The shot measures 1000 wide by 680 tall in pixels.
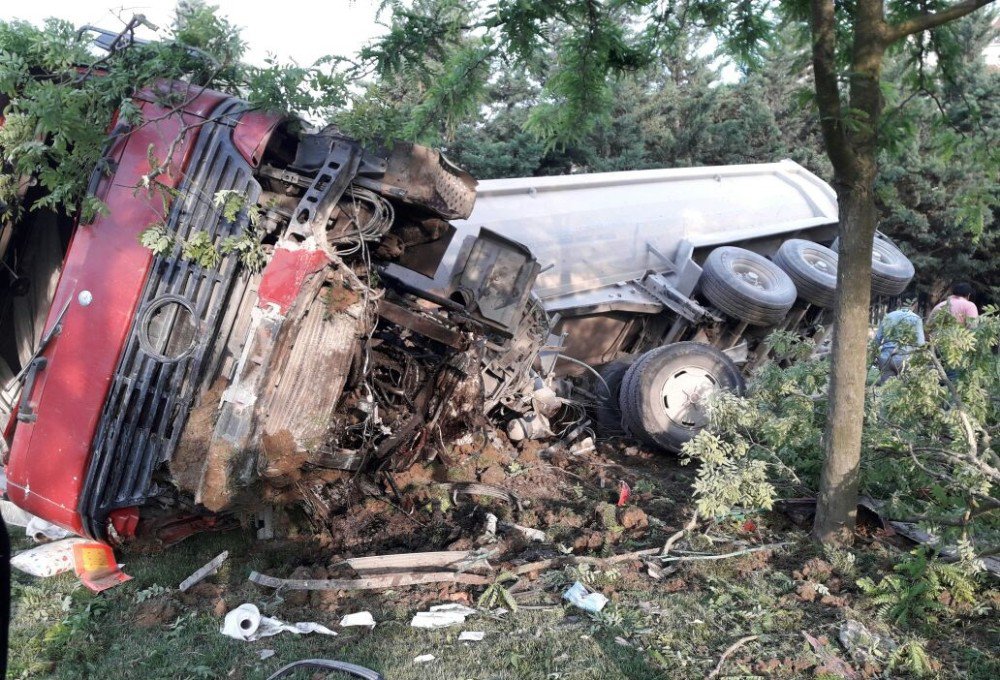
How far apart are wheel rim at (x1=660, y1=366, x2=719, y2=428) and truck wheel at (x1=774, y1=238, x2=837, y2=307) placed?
7.43ft

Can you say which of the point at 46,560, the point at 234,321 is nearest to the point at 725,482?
the point at 234,321

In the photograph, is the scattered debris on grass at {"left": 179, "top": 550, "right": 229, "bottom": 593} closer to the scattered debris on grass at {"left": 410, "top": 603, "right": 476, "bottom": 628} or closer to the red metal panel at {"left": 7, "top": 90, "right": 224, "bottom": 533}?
the red metal panel at {"left": 7, "top": 90, "right": 224, "bottom": 533}

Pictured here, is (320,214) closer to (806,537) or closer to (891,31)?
(891,31)

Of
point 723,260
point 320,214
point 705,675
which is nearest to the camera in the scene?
point 705,675

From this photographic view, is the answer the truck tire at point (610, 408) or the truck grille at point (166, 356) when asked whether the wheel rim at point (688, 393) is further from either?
the truck grille at point (166, 356)

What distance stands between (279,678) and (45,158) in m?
3.09

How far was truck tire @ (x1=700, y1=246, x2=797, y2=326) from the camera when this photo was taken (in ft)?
24.3

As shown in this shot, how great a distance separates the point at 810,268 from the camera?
8.10 meters

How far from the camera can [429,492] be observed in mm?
5156

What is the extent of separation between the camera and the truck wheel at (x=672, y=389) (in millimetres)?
6113

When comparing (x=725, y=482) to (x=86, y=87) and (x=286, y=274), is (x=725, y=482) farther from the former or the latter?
(x=86, y=87)

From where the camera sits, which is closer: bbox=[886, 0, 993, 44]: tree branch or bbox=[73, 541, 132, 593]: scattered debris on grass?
bbox=[886, 0, 993, 44]: tree branch

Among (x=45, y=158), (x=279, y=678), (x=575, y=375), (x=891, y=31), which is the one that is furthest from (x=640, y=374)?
(x=45, y=158)

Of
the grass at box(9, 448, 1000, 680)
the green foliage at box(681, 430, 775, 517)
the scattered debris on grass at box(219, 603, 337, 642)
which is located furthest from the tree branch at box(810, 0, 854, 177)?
the scattered debris on grass at box(219, 603, 337, 642)
